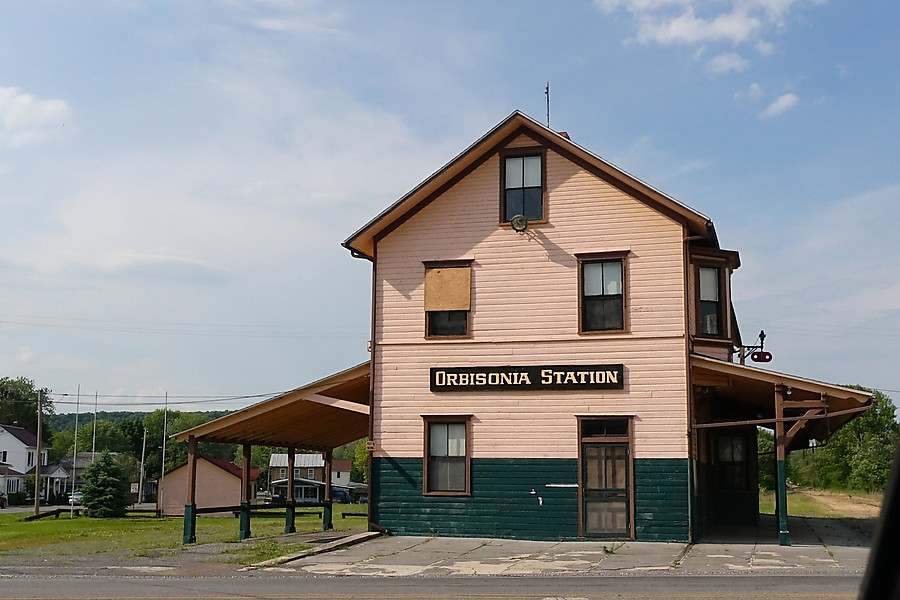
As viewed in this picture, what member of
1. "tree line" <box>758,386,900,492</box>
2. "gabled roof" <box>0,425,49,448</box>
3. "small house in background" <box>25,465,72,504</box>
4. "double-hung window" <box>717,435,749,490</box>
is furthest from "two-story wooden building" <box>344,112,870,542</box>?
"gabled roof" <box>0,425,49,448</box>

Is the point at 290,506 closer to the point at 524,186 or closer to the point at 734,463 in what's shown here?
the point at 524,186

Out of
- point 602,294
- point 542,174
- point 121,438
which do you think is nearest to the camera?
point 602,294

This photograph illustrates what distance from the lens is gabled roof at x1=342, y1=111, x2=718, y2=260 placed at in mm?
21328

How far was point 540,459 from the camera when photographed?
70.4 feet

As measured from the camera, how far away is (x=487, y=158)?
74.8 ft

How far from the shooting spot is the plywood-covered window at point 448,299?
22.5 metres

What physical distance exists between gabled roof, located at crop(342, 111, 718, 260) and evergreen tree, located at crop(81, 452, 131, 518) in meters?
39.9

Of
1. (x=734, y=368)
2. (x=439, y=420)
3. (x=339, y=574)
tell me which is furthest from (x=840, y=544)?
(x=339, y=574)

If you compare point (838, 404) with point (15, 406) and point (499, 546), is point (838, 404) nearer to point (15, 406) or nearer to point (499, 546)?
point (499, 546)

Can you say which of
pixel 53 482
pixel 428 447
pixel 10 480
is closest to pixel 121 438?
pixel 53 482

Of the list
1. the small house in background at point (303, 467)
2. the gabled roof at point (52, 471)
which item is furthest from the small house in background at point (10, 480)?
the small house in background at point (303, 467)

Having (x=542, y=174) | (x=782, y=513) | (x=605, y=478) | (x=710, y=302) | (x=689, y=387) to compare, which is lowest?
(x=782, y=513)

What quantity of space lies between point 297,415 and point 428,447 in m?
3.79

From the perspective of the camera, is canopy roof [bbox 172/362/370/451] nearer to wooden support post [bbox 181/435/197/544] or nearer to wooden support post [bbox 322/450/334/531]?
wooden support post [bbox 181/435/197/544]
